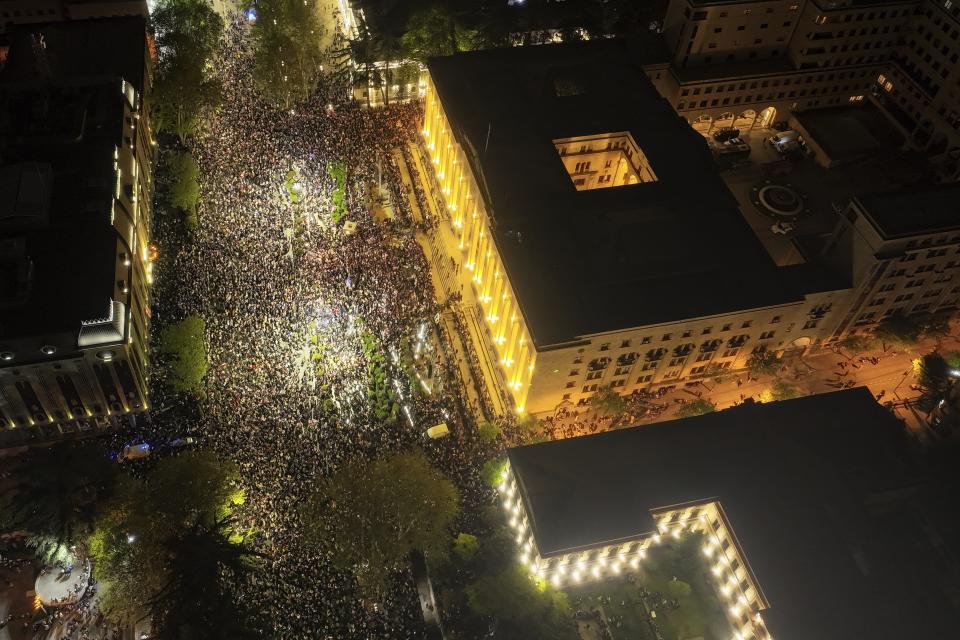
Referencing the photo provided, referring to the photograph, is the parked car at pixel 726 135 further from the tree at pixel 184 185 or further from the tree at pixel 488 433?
the tree at pixel 184 185

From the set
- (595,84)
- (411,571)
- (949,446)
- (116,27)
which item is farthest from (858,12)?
(116,27)

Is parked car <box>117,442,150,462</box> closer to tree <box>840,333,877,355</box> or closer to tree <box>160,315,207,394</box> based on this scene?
tree <box>160,315,207,394</box>

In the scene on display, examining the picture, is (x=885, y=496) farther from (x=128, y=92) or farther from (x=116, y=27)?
(x=116, y=27)

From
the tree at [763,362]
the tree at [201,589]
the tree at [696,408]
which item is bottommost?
the tree at [201,589]

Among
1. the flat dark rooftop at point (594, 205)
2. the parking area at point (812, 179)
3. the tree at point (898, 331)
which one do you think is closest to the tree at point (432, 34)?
the flat dark rooftop at point (594, 205)

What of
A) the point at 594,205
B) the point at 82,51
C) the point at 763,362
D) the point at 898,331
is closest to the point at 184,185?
the point at 82,51

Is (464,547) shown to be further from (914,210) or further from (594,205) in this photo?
(914,210)
